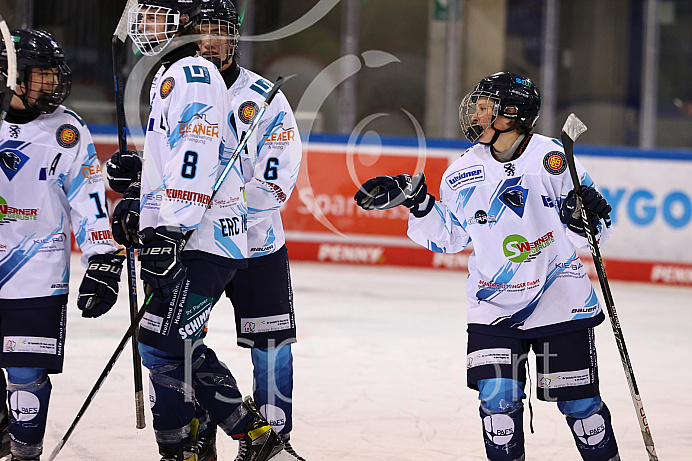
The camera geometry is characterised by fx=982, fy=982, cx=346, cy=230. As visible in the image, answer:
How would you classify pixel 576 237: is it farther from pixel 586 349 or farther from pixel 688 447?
pixel 688 447

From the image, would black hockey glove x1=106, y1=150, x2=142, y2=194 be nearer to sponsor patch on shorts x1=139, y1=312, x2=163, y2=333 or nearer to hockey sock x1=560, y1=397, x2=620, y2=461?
sponsor patch on shorts x1=139, y1=312, x2=163, y2=333

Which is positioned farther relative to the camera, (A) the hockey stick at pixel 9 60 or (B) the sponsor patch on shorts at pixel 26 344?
(B) the sponsor patch on shorts at pixel 26 344

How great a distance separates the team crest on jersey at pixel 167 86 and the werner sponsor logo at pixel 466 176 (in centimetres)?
94

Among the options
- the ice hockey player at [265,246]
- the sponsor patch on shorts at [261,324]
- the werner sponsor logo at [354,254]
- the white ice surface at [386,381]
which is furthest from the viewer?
the werner sponsor logo at [354,254]

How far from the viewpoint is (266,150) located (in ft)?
10.1

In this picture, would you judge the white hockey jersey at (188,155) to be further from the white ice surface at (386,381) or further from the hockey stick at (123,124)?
the white ice surface at (386,381)

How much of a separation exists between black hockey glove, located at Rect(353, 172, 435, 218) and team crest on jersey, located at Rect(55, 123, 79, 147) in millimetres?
901

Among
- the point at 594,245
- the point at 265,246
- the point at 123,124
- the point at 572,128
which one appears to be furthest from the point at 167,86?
the point at 594,245

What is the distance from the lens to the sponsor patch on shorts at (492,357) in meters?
2.92

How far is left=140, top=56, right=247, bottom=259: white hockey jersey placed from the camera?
8.52ft

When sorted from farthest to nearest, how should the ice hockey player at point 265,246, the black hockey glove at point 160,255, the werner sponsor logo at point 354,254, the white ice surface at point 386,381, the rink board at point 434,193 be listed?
the werner sponsor logo at point 354,254 → the rink board at point 434,193 → the white ice surface at point 386,381 → the ice hockey player at point 265,246 → the black hockey glove at point 160,255

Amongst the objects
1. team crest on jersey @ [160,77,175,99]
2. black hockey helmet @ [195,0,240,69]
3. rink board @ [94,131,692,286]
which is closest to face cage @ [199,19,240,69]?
black hockey helmet @ [195,0,240,69]

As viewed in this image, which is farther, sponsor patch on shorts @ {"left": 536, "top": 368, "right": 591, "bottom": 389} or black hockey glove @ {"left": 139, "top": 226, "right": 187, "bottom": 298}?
sponsor patch on shorts @ {"left": 536, "top": 368, "right": 591, "bottom": 389}

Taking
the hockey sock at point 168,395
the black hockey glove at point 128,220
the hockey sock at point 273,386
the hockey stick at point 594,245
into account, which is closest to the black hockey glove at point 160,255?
the black hockey glove at point 128,220
